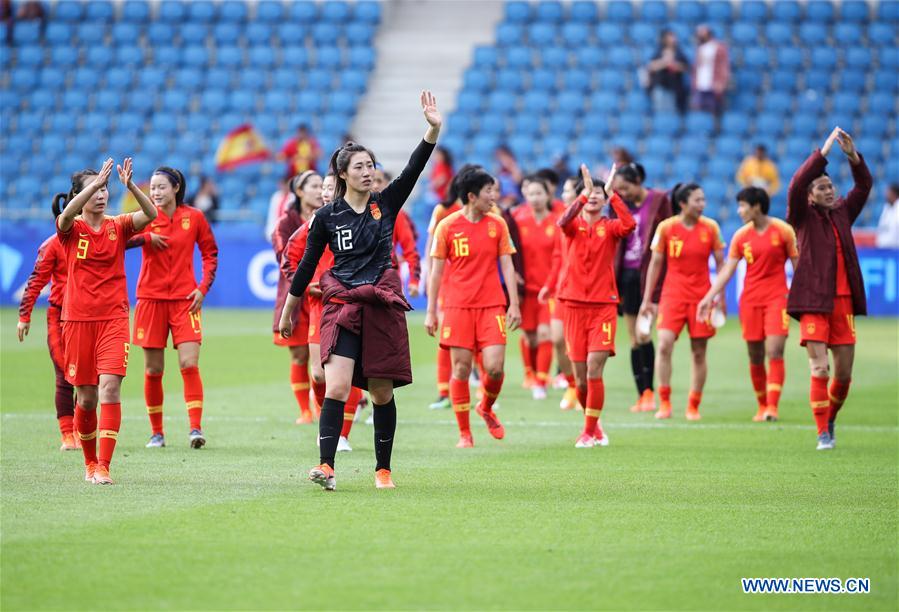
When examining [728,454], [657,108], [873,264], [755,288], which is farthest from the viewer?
[657,108]

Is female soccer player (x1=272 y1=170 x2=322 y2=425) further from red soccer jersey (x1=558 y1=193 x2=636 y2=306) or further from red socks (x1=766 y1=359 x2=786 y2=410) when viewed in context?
red socks (x1=766 y1=359 x2=786 y2=410)

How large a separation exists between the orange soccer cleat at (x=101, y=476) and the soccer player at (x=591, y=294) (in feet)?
13.3

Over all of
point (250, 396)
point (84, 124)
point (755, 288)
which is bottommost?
point (250, 396)

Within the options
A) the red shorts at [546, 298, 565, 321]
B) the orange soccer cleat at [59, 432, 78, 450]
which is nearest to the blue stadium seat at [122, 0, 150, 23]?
the red shorts at [546, 298, 565, 321]

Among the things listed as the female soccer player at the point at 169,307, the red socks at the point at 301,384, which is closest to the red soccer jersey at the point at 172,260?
the female soccer player at the point at 169,307

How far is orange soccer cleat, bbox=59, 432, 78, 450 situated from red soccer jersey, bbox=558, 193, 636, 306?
4.20 metres

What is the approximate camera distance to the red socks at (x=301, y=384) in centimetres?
1330

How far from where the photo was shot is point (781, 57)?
31.5 m

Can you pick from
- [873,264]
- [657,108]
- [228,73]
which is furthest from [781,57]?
[228,73]

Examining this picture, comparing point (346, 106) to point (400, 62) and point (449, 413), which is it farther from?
point (449, 413)

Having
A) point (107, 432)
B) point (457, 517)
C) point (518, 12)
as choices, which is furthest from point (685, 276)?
point (518, 12)

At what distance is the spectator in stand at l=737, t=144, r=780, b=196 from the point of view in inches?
1080

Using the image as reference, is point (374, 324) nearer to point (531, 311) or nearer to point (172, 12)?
point (531, 311)

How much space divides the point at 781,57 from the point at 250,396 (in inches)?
781
